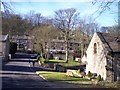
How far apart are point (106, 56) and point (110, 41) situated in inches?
109

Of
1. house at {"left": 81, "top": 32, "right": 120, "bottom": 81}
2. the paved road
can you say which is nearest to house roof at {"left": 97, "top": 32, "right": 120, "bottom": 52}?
house at {"left": 81, "top": 32, "right": 120, "bottom": 81}

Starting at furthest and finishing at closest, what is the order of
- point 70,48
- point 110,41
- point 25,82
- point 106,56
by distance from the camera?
1. point 70,48
2. point 110,41
3. point 106,56
4. point 25,82

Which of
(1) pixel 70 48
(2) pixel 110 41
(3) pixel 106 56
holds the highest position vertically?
(2) pixel 110 41

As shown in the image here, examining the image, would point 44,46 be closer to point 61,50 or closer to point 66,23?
point 66,23

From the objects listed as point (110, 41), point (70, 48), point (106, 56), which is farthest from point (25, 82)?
point (70, 48)

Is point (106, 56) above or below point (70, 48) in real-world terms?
below

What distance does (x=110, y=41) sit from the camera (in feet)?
121

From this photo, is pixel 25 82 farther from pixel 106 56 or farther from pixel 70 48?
pixel 70 48

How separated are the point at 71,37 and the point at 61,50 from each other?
78.1ft

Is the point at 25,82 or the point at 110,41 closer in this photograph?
the point at 25,82

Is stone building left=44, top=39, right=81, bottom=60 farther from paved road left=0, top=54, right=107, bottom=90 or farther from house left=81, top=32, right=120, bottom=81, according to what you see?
house left=81, top=32, right=120, bottom=81

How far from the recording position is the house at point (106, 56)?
3466 centimetres

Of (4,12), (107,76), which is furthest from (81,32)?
(4,12)

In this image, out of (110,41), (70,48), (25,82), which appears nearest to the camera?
(25,82)
